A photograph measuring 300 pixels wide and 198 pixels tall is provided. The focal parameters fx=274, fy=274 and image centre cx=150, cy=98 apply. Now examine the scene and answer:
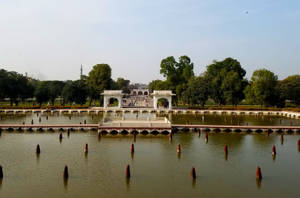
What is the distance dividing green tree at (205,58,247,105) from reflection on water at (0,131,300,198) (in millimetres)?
37297

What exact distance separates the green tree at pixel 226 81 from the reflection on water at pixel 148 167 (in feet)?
122

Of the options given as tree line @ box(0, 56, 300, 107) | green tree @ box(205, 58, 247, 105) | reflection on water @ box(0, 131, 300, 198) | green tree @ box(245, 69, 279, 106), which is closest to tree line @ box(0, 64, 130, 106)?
tree line @ box(0, 56, 300, 107)

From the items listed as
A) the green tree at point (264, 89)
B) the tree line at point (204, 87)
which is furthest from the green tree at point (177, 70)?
the green tree at point (264, 89)

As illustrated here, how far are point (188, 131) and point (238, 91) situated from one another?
37283 millimetres

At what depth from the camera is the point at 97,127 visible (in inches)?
1559

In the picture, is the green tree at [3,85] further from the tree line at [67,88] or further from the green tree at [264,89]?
the green tree at [264,89]

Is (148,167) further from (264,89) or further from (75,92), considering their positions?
(75,92)

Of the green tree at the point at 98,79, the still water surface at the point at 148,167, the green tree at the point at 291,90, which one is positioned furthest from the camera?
the green tree at the point at 98,79

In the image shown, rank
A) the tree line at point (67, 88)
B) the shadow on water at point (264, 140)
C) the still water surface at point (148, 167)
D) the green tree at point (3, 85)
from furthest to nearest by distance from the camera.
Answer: the tree line at point (67, 88)
the green tree at point (3, 85)
the shadow on water at point (264, 140)
the still water surface at point (148, 167)

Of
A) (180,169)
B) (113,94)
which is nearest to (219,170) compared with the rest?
(180,169)

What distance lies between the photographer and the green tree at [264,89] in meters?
66.3

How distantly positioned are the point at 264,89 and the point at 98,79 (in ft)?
148

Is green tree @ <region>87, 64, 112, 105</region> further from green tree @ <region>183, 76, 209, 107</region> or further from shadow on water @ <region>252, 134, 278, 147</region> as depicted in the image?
shadow on water @ <region>252, 134, 278, 147</region>

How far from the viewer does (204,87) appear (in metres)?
70.4
